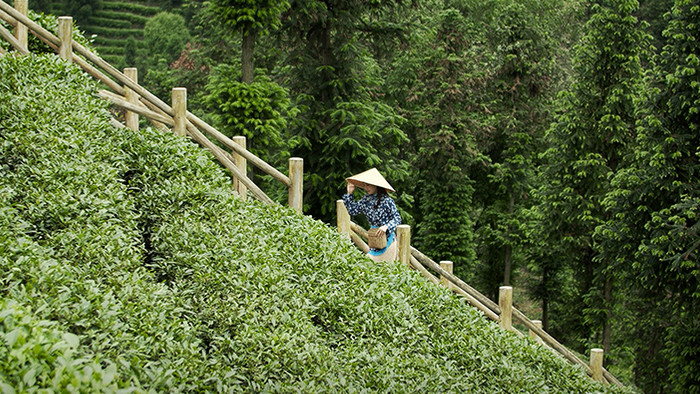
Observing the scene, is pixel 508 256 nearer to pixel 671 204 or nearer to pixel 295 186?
pixel 671 204

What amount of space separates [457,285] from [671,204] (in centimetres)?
686

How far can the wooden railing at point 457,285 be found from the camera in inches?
346

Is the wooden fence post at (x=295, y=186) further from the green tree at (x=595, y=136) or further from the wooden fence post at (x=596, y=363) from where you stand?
the green tree at (x=595, y=136)

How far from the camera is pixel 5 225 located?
504 centimetres

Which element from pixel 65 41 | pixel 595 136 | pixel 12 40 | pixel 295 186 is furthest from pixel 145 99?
pixel 595 136

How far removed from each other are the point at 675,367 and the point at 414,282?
9204mm

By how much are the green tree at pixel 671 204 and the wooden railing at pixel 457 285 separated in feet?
10.7

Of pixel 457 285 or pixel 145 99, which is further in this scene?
pixel 457 285

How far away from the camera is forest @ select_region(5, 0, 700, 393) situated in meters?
14.1

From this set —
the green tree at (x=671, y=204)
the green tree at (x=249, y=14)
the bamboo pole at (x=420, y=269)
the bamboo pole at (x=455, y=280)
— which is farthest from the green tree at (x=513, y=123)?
the bamboo pole at (x=420, y=269)

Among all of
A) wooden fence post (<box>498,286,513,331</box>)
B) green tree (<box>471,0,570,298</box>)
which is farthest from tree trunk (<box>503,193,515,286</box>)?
wooden fence post (<box>498,286,513,331</box>)

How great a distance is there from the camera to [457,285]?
9.47 meters

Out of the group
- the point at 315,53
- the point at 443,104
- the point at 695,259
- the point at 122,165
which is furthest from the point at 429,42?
the point at 122,165

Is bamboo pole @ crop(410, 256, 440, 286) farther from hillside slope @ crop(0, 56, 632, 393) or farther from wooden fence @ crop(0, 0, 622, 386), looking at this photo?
hillside slope @ crop(0, 56, 632, 393)
